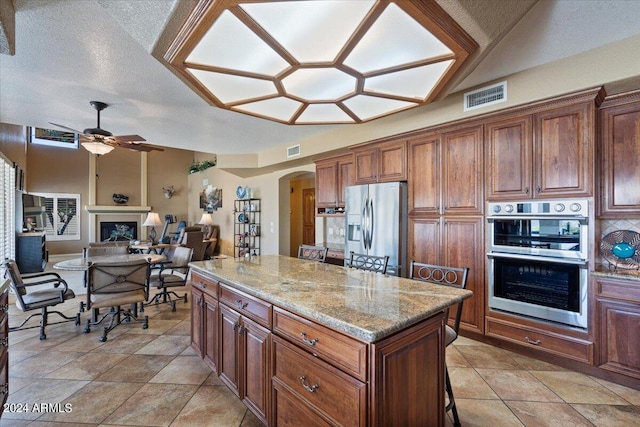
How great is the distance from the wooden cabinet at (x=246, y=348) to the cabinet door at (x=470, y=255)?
228 cm

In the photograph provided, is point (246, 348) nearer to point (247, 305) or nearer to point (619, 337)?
point (247, 305)

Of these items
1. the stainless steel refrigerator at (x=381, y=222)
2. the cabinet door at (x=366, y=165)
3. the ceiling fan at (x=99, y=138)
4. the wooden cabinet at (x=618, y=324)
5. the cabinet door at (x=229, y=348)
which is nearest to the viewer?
the cabinet door at (x=229, y=348)

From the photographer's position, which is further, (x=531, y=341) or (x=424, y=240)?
(x=424, y=240)

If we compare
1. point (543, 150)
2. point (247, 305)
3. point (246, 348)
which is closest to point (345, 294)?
point (247, 305)

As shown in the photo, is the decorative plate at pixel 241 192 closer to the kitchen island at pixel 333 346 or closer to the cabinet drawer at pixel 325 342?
the kitchen island at pixel 333 346

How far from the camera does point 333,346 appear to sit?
1.24 meters

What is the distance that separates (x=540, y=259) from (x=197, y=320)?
3.08 metres

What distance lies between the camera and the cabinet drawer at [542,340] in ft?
7.86

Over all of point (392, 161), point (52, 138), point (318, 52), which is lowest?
point (392, 161)

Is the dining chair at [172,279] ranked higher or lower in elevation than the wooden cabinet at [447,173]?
lower

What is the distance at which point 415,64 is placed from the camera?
1.93m

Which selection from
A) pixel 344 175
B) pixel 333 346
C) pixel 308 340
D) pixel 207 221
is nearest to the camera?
pixel 333 346

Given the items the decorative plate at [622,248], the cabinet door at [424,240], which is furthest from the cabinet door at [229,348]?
the decorative plate at [622,248]

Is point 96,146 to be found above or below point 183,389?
above
